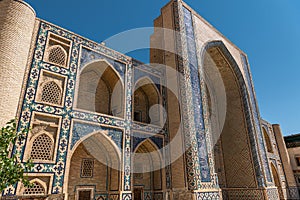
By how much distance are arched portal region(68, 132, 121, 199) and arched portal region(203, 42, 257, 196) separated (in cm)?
587

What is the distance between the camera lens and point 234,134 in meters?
12.2

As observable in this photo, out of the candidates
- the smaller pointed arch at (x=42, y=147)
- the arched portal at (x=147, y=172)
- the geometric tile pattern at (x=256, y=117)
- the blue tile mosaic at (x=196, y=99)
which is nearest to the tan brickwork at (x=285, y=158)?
the geometric tile pattern at (x=256, y=117)

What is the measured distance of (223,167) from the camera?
11633 mm

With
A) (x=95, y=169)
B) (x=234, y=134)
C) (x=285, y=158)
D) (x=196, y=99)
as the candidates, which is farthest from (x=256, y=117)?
(x=95, y=169)

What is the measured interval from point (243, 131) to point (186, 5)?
7.01m

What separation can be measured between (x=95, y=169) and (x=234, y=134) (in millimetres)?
7656

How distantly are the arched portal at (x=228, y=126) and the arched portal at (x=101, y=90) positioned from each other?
5709 millimetres

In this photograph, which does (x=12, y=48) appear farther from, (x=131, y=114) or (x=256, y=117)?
(x=256, y=117)

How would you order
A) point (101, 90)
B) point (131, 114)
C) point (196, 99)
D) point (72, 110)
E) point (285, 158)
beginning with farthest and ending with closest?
point (285, 158)
point (196, 99)
point (101, 90)
point (131, 114)
point (72, 110)

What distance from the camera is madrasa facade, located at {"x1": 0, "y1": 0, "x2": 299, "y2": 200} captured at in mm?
5879

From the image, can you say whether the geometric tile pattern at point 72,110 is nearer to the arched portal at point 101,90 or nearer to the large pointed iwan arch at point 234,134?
the arched portal at point 101,90

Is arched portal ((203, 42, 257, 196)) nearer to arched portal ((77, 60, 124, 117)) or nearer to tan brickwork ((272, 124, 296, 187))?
arched portal ((77, 60, 124, 117))

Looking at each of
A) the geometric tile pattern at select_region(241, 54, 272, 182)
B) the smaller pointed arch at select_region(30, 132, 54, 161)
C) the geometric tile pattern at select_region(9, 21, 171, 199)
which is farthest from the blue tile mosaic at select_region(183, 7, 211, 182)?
the smaller pointed arch at select_region(30, 132, 54, 161)

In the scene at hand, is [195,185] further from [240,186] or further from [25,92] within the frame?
[25,92]
